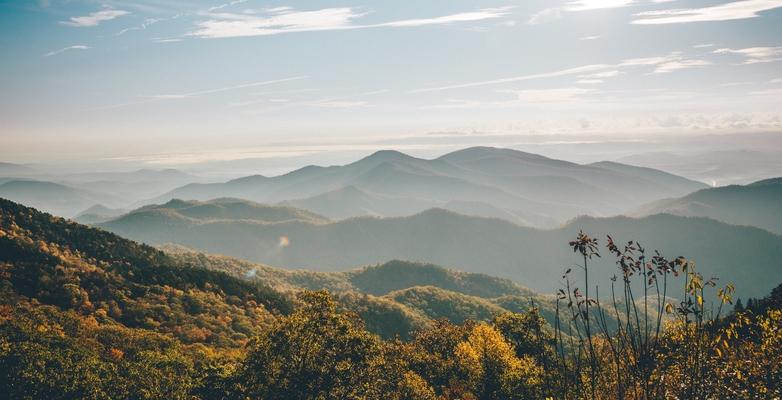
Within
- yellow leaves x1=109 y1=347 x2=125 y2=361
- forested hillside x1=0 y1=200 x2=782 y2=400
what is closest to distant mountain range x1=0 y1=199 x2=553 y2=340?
forested hillside x1=0 y1=200 x2=782 y2=400

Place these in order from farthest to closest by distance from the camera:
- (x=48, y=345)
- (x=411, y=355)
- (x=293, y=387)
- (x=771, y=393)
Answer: (x=411, y=355) → (x=48, y=345) → (x=293, y=387) → (x=771, y=393)

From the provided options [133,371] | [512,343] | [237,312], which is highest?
[133,371]

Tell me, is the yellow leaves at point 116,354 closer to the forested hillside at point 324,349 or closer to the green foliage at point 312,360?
the forested hillside at point 324,349

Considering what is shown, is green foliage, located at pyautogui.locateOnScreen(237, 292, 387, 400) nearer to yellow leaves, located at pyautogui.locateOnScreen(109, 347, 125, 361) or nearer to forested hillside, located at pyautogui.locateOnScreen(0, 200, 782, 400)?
forested hillside, located at pyautogui.locateOnScreen(0, 200, 782, 400)

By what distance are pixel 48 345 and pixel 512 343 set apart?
219 ft

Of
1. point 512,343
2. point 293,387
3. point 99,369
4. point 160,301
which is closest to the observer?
point 293,387

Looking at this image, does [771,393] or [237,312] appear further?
[237,312]

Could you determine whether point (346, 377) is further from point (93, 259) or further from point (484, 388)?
point (93, 259)

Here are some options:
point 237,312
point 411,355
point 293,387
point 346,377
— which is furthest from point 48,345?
point 237,312

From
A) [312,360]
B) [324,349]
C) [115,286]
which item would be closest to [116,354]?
[312,360]

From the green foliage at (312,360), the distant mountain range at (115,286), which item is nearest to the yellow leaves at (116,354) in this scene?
the distant mountain range at (115,286)

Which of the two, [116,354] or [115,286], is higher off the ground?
[116,354]

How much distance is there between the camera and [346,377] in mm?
41844

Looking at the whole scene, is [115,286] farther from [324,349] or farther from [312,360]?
[324,349]
